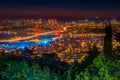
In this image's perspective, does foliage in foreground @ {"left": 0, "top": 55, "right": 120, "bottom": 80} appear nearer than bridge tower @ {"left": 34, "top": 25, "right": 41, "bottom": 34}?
Yes

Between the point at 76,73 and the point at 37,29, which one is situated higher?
the point at 76,73

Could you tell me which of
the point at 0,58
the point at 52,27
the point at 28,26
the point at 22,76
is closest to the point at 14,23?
the point at 28,26

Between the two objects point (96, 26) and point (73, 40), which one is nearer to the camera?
point (96, 26)

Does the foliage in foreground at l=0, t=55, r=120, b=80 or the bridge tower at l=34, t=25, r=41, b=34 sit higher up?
the foliage in foreground at l=0, t=55, r=120, b=80

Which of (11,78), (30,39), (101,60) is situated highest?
(101,60)

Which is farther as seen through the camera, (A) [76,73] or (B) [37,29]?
(B) [37,29]

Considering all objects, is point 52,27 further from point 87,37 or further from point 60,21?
point 87,37

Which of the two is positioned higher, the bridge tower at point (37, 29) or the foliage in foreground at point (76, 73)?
the foliage in foreground at point (76, 73)

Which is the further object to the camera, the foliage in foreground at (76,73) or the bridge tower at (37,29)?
the bridge tower at (37,29)
